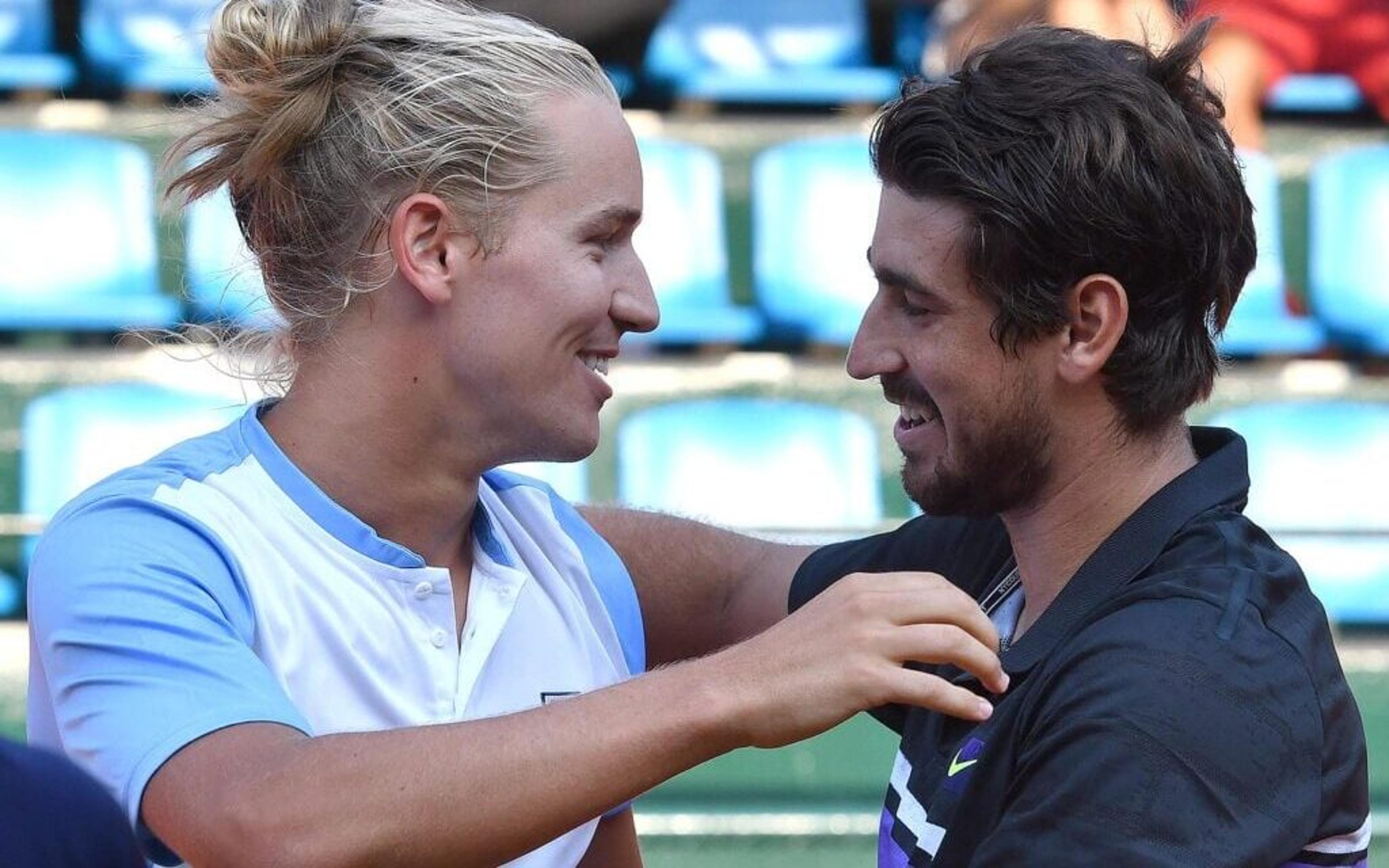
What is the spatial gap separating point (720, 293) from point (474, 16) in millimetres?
2684

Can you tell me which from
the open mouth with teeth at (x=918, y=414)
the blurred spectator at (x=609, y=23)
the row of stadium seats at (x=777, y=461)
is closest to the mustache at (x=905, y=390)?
the open mouth with teeth at (x=918, y=414)

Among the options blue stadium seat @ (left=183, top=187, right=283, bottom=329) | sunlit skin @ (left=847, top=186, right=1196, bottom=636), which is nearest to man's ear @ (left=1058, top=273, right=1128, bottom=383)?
sunlit skin @ (left=847, top=186, right=1196, bottom=636)

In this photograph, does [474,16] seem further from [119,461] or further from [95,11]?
[95,11]

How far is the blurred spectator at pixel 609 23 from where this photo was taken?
4543 millimetres

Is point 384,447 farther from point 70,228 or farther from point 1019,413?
point 70,228

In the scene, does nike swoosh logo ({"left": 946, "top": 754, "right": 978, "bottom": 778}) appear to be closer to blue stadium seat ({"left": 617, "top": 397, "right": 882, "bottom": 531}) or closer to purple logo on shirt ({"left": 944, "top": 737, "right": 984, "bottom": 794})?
purple logo on shirt ({"left": 944, "top": 737, "right": 984, "bottom": 794})

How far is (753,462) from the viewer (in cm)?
393

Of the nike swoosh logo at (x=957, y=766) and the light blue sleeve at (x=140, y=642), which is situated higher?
the light blue sleeve at (x=140, y=642)

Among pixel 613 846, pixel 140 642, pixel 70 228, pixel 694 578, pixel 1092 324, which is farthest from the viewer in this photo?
pixel 70 228

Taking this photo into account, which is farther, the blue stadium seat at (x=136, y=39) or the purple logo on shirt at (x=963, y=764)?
the blue stadium seat at (x=136, y=39)

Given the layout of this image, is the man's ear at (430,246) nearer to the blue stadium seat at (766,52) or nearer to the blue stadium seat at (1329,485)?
the blue stadium seat at (1329,485)

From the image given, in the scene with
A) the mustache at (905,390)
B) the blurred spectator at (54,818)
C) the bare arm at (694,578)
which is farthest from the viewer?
the bare arm at (694,578)

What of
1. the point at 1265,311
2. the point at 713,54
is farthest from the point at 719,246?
the point at 1265,311

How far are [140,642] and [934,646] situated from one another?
24.9 inches
